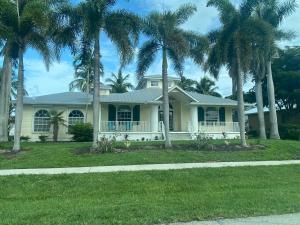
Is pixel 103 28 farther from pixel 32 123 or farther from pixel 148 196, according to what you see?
pixel 32 123

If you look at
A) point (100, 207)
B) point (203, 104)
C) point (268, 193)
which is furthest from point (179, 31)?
point (100, 207)

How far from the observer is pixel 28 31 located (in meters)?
19.3

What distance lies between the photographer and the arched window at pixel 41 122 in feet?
97.5

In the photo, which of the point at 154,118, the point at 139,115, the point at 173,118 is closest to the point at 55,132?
the point at 139,115

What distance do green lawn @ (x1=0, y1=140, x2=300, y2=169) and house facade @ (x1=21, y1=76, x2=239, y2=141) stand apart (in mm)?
8615

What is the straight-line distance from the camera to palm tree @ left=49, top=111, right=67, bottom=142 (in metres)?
28.6

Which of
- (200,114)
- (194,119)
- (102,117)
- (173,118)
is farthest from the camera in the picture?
(173,118)

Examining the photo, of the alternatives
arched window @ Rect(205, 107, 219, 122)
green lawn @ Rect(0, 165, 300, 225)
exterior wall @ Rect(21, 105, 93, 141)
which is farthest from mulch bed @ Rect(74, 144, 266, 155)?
exterior wall @ Rect(21, 105, 93, 141)

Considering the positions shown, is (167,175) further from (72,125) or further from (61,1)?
(72,125)

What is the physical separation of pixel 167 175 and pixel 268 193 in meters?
4.01

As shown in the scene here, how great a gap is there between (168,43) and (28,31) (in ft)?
24.9

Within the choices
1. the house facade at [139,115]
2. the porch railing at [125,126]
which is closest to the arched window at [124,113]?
the house facade at [139,115]

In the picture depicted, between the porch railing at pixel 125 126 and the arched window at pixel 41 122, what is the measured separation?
538 centimetres

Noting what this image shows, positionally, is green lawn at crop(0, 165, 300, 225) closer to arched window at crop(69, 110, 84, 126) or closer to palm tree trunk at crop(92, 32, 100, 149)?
palm tree trunk at crop(92, 32, 100, 149)
